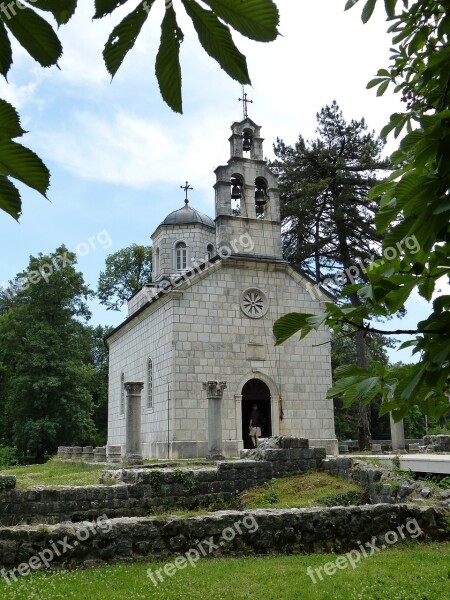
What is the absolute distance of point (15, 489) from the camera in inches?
415

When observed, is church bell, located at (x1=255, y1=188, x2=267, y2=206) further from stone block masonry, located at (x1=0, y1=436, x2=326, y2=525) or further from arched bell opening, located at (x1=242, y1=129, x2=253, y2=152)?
stone block masonry, located at (x1=0, y1=436, x2=326, y2=525)

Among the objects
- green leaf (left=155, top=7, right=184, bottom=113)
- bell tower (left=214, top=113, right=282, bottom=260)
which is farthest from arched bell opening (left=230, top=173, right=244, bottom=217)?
green leaf (left=155, top=7, right=184, bottom=113)

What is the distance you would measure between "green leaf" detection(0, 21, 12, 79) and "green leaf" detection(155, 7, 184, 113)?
28cm

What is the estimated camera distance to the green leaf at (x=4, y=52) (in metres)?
1.08

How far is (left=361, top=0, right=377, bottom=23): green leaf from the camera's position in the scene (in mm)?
2406

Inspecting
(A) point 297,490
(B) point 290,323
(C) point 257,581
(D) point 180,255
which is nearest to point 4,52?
(B) point 290,323

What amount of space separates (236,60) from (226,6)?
0.33 feet

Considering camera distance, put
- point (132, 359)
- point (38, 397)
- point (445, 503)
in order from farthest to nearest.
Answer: point (38, 397)
point (132, 359)
point (445, 503)

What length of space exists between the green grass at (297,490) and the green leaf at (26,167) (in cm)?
1052

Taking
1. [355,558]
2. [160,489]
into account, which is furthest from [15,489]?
[355,558]

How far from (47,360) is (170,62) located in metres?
33.0

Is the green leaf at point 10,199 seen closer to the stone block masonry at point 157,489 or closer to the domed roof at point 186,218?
the stone block masonry at point 157,489

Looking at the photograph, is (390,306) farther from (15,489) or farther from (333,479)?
(333,479)
